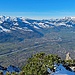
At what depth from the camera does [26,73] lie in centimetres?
4978

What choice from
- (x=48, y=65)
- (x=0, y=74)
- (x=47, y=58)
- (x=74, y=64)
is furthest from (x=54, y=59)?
(x=74, y=64)

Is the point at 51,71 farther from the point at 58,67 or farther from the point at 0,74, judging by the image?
the point at 0,74

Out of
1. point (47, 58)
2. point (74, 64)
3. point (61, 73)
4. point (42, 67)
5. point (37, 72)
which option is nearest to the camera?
point (37, 72)

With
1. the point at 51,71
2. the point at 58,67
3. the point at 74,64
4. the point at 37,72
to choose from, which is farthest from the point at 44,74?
the point at 74,64

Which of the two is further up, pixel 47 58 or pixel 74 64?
pixel 47 58

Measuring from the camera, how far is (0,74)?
55.9m

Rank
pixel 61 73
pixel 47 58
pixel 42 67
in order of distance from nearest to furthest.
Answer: pixel 42 67, pixel 61 73, pixel 47 58

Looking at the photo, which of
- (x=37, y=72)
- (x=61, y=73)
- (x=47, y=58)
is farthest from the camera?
(x=47, y=58)

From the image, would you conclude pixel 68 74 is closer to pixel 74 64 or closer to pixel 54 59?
pixel 54 59

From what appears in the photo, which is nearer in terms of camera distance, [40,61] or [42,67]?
[42,67]

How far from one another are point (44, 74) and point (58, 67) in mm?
10456

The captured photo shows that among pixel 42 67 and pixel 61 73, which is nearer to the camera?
pixel 42 67

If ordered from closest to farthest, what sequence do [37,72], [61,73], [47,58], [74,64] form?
[37,72]
[61,73]
[47,58]
[74,64]

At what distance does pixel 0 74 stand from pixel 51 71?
12.3 m
